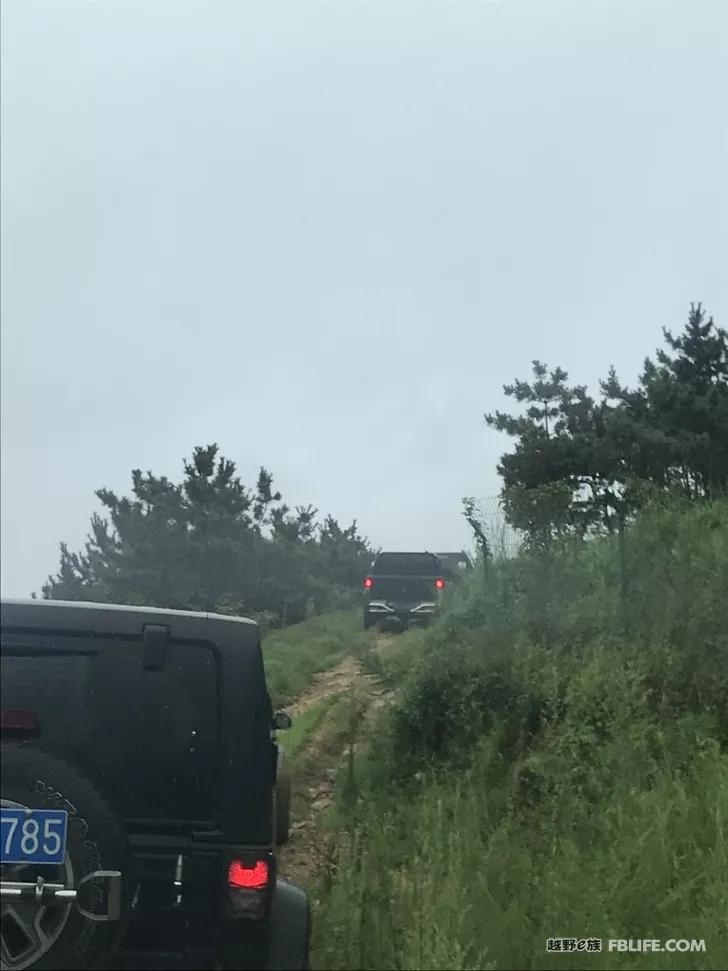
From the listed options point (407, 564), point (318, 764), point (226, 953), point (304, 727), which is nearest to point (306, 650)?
point (407, 564)

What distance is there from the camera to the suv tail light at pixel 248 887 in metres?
3.47

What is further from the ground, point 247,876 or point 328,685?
point 247,876

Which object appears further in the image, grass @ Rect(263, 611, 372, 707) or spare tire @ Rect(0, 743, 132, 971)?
grass @ Rect(263, 611, 372, 707)

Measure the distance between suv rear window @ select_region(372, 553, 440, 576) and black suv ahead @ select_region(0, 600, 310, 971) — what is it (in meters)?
16.6

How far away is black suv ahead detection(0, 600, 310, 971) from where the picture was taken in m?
3.32

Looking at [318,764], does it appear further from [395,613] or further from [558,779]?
[395,613]

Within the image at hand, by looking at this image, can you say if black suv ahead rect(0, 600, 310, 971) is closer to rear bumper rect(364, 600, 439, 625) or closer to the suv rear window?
rear bumper rect(364, 600, 439, 625)

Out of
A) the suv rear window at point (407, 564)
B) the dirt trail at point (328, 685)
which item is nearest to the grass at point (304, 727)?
the dirt trail at point (328, 685)

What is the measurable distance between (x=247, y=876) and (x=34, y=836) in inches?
28.8

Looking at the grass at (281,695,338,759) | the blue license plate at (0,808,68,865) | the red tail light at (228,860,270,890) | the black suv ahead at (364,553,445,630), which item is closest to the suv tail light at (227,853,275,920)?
the red tail light at (228,860,270,890)

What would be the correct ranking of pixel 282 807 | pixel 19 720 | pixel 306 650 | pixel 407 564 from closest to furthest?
pixel 19 720 → pixel 282 807 → pixel 306 650 → pixel 407 564

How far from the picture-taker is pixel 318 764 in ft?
33.1

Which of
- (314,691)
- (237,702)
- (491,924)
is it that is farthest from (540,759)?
(314,691)

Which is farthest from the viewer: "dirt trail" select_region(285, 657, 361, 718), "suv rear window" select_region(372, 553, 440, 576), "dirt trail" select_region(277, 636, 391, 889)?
"suv rear window" select_region(372, 553, 440, 576)
